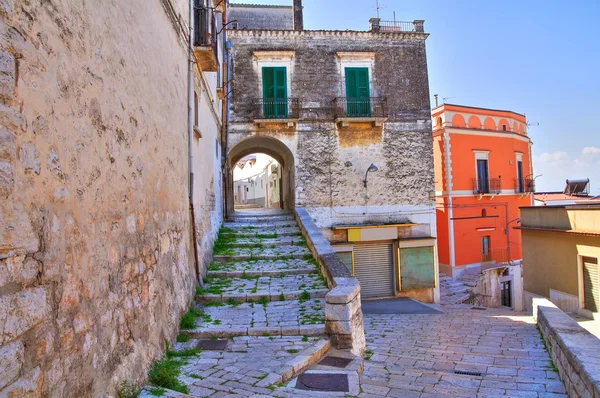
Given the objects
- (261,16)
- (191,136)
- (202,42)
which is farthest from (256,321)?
(261,16)

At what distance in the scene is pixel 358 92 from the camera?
16.0 metres

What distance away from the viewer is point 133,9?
451 cm

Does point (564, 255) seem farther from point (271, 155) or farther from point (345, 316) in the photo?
point (271, 155)

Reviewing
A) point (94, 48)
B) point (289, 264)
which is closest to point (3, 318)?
point (94, 48)

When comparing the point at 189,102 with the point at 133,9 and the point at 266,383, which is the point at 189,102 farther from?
the point at 266,383

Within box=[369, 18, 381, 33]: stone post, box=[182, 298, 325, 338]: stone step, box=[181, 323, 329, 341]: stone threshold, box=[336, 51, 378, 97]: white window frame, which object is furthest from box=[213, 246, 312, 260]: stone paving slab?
box=[369, 18, 381, 33]: stone post

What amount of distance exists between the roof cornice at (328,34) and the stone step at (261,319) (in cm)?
1149

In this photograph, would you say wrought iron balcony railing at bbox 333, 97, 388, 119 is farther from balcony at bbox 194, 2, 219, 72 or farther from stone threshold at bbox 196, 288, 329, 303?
stone threshold at bbox 196, 288, 329, 303

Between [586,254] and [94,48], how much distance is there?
13853 mm

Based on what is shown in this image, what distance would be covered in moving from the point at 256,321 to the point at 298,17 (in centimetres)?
1413

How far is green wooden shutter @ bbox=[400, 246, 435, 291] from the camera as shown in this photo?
1579cm

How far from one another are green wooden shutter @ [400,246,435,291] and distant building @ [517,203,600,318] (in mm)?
3408

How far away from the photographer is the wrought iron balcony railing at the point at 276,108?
50.3 ft

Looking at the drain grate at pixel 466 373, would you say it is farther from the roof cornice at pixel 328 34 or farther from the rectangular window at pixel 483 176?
the rectangular window at pixel 483 176
